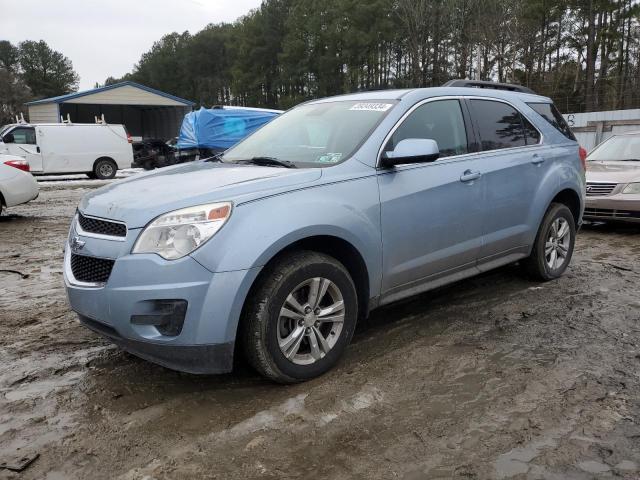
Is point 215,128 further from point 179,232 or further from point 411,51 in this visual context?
point 411,51

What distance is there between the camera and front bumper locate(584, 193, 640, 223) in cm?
772

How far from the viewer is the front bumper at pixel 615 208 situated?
7.72 m

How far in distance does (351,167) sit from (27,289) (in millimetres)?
3833

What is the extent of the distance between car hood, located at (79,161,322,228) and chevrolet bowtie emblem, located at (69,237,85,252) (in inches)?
6.9

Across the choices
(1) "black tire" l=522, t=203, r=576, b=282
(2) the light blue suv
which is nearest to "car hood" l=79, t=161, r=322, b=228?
(2) the light blue suv

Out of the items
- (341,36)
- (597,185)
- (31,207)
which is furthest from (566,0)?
(31,207)

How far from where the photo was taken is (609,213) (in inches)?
313

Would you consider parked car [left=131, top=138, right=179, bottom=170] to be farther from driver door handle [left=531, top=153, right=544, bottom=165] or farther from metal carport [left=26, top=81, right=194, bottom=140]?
Answer: driver door handle [left=531, top=153, right=544, bottom=165]

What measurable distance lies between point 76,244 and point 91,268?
0.26m

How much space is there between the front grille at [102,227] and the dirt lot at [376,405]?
3.14 feet

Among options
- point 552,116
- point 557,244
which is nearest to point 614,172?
point 552,116

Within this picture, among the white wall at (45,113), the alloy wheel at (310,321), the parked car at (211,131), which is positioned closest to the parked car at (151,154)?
the parked car at (211,131)

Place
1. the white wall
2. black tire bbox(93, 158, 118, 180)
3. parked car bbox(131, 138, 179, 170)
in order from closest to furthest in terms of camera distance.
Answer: black tire bbox(93, 158, 118, 180), parked car bbox(131, 138, 179, 170), the white wall

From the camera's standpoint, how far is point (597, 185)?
320 inches
